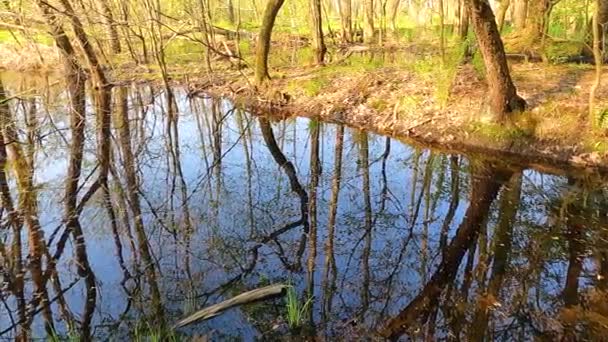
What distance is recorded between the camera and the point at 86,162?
37.4 feet

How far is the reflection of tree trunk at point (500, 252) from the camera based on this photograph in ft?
17.7

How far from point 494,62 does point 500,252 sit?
5.06 m

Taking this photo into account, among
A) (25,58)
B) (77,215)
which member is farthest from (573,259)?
(25,58)

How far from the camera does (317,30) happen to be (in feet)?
60.6

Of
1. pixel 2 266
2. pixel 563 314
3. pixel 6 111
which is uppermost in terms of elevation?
pixel 6 111

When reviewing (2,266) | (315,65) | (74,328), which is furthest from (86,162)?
(315,65)

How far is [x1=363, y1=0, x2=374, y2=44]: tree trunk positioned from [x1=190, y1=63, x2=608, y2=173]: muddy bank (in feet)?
46.0

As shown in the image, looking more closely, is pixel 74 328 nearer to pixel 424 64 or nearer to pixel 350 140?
pixel 350 140

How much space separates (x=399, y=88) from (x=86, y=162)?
869cm

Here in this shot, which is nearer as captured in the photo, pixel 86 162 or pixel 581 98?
pixel 581 98

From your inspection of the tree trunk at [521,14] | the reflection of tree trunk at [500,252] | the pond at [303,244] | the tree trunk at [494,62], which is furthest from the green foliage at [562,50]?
the reflection of tree trunk at [500,252]

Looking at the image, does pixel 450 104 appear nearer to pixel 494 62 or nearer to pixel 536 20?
pixel 494 62

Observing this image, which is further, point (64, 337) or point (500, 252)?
point (500, 252)

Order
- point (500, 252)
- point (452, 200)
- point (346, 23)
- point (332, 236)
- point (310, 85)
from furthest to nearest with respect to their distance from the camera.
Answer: point (346, 23) → point (310, 85) → point (452, 200) → point (332, 236) → point (500, 252)
